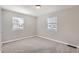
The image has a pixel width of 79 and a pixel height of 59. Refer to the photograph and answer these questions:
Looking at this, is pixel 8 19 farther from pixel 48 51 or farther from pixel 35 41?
pixel 48 51

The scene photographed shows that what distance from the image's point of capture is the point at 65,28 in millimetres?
1759

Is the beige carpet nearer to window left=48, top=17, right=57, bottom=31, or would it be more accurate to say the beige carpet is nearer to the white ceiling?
window left=48, top=17, right=57, bottom=31

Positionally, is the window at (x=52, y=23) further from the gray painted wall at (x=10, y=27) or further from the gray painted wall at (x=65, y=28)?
the gray painted wall at (x=10, y=27)

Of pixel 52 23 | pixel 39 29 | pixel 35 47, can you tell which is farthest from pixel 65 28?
pixel 35 47

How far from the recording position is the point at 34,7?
1633mm

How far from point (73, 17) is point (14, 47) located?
4.47 ft

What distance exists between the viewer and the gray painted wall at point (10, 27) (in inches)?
63.3

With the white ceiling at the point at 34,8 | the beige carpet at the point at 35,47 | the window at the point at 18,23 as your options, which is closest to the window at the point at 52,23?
the white ceiling at the point at 34,8

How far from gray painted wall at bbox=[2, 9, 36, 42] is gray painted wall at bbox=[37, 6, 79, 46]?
0.16m

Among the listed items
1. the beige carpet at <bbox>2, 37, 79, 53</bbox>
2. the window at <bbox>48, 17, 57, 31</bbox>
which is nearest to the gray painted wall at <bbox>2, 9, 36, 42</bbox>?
the beige carpet at <bbox>2, 37, 79, 53</bbox>

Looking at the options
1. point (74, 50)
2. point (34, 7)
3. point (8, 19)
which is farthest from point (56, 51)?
point (8, 19)

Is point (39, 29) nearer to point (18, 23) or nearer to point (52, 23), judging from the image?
point (52, 23)

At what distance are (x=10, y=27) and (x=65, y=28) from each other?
3.81ft
